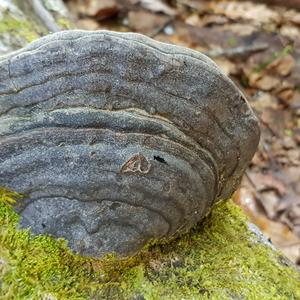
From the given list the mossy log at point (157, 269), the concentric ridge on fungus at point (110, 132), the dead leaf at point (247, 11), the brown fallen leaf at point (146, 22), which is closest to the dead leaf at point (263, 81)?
the dead leaf at point (247, 11)

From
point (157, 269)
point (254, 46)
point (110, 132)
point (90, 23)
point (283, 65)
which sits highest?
point (110, 132)

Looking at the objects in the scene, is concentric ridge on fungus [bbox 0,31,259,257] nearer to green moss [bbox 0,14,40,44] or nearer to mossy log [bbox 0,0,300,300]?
mossy log [bbox 0,0,300,300]

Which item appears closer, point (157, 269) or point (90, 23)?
point (157, 269)

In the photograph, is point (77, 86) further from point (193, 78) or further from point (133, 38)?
point (193, 78)

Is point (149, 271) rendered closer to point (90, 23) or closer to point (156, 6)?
point (90, 23)

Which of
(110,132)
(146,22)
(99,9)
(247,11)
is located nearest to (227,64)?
(146,22)

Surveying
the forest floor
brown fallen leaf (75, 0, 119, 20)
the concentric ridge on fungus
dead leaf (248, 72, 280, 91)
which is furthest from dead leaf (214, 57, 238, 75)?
the concentric ridge on fungus

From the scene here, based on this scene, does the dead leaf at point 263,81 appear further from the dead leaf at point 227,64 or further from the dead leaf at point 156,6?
the dead leaf at point 156,6

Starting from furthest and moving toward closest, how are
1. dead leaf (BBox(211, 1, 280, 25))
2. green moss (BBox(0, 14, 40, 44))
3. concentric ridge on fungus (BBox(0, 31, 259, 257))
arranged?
dead leaf (BBox(211, 1, 280, 25)) → green moss (BBox(0, 14, 40, 44)) → concentric ridge on fungus (BBox(0, 31, 259, 257))

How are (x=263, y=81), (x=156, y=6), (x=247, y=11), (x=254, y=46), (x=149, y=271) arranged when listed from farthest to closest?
(x=247, y=11) < (x=156, y=6) < (x=254, y=46) < (x=263, y=81) < (x=149, y=271)
